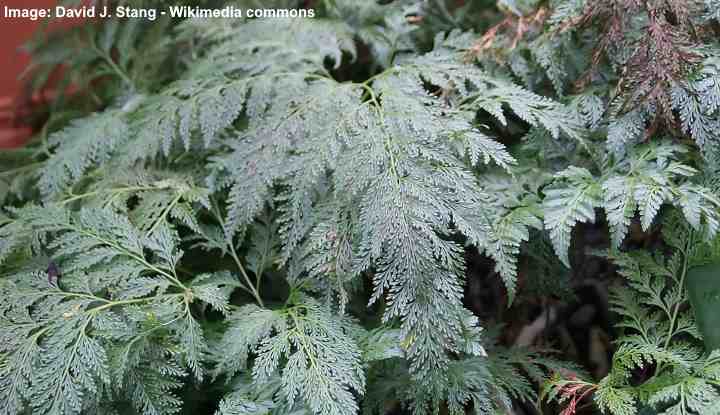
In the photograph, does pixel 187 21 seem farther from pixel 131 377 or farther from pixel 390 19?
pixel 131 377

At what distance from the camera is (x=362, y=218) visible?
899 mm

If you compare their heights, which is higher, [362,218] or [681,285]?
[362,218]

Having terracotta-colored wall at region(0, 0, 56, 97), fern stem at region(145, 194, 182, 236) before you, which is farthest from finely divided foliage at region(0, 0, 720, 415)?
terracotta-colored wall at region(0, 0, 56, 97)

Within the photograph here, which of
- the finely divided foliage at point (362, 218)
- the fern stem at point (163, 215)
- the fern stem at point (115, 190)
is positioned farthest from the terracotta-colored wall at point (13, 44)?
the fern stem at point (163, 215)

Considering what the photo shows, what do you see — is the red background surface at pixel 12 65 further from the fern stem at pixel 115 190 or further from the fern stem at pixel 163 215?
the fern stem at pixel 163 215

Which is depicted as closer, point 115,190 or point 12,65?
point 115,190

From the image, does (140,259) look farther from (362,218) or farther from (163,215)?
(362,218)

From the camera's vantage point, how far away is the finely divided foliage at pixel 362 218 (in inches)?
34.6

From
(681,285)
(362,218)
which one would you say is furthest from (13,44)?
(681,285)

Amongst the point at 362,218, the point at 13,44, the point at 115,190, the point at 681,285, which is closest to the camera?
the point at 362,218

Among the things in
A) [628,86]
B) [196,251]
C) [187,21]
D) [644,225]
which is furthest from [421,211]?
[187,21]

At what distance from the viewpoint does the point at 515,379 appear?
1.01 meters

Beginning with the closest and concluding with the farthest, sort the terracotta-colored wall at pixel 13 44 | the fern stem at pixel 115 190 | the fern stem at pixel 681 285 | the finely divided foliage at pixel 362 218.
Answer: the finely divided foliage at pixel 362 218
the fern stem at pixel 681 285
the fern stem at pixel 115 190
the terracotta-colored wall at pixel 13 44

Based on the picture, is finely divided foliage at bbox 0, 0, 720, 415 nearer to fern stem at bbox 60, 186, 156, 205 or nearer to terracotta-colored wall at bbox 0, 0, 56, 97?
fern stem at bbox 60, 186, 156, 205
